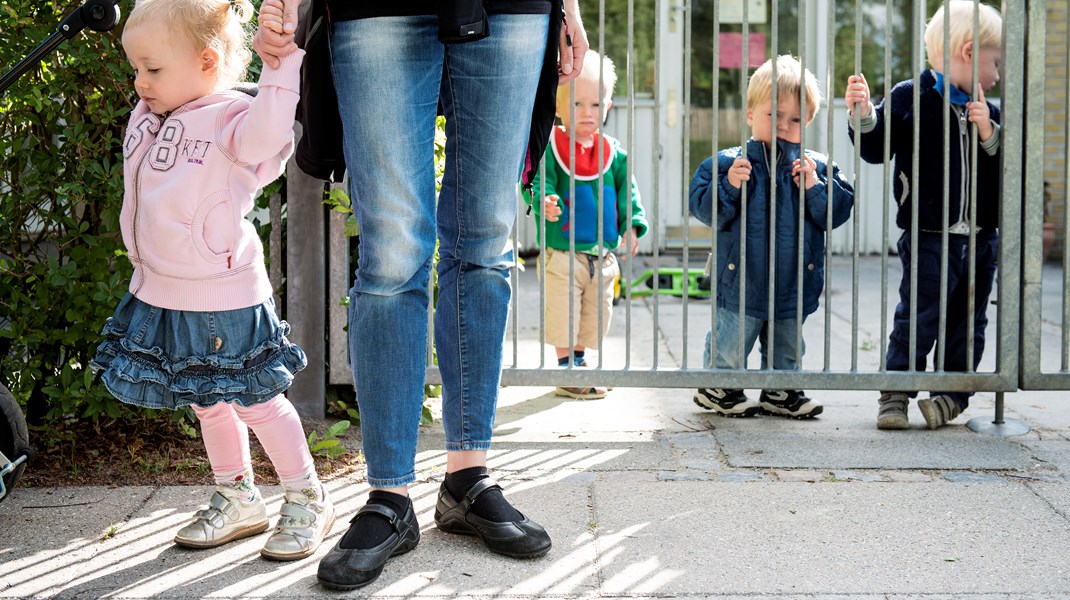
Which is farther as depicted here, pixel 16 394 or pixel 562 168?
pixel 562 168

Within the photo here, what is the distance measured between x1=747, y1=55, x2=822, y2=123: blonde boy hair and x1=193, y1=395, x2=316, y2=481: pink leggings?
6.65 ft

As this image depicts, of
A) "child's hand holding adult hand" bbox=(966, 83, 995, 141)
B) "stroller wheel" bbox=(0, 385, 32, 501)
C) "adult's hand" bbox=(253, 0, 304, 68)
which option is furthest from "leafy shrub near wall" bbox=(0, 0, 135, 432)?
"child's hand holding adult hand" bbox=(966, 83, 995, 141)

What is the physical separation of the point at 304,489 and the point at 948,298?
2335 millimetres

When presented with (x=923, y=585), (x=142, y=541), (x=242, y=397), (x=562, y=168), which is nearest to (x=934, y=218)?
(x=562, y=168)

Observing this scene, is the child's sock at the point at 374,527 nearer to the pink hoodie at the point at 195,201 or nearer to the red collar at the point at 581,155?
the pink hoodie at the point at 195,201

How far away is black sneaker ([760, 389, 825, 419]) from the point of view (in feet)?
13.9

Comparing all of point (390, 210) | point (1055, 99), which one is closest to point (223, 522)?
point (390, 210)

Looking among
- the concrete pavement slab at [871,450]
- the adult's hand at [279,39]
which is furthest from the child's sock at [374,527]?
the concrete pavement slab at [871,450]

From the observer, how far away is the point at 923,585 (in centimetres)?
256

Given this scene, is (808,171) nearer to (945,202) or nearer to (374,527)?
(945,202)

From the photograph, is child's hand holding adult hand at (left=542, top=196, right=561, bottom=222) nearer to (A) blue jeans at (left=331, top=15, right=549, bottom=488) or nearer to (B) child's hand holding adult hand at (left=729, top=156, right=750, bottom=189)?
(B) child's hand holding adult hand at (left=729, top=156, right=750, bottom=189)

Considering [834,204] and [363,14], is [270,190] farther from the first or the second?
[834,204]

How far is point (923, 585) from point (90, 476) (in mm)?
2180

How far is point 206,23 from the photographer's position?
2.74 metres
